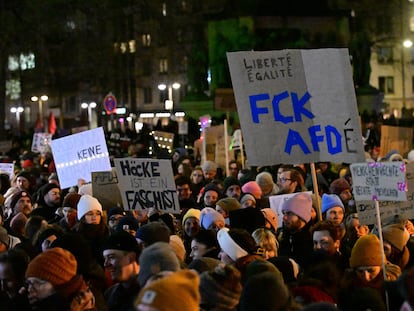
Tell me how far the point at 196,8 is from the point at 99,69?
23.9 feet

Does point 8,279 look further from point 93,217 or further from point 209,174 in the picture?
point 209,174

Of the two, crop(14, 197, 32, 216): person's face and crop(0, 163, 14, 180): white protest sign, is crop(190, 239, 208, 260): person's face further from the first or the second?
crop(0, 163, 14, 180): white protest sign

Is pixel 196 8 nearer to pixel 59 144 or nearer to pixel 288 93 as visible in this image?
pixel 59 144

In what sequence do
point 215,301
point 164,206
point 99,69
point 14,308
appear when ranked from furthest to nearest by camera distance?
point 99,69 → point 164,206 → point 14,308 → point 215,301

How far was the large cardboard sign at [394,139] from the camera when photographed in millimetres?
18641

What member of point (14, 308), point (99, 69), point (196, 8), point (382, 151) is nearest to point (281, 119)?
point (14, 308)

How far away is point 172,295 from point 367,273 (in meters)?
2.72

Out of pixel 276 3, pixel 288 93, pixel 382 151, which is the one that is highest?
pixel 276 3

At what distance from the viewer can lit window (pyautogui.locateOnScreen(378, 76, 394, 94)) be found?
82425 millimetres

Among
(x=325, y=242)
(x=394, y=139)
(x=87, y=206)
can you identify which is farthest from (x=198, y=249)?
(x=394, y=139)

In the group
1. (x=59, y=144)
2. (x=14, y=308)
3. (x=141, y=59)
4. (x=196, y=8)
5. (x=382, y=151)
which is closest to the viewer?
(x=14, y=308)

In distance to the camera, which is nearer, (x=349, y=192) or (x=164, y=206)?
(x=164, y=206)

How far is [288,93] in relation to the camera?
9016 mm

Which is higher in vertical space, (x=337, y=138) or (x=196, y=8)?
(x=196, y=8)
